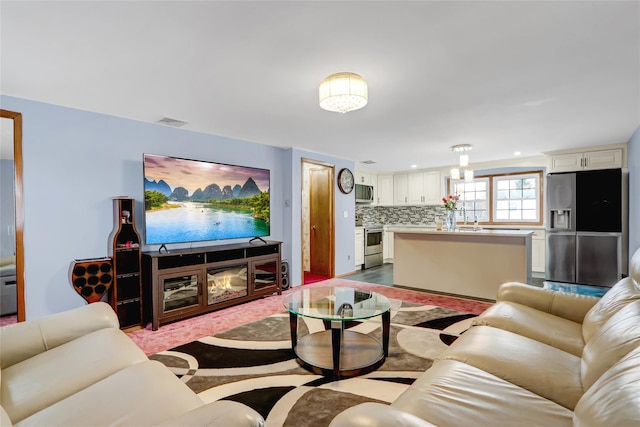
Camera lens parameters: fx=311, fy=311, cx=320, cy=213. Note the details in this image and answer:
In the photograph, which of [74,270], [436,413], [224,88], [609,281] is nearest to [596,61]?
[436,413]

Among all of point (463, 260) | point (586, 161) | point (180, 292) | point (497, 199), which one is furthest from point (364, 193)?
point (180, 292)

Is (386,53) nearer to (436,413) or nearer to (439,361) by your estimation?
(439,361)

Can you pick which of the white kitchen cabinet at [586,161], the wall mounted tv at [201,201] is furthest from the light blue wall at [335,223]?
the white kitchen cabinet at [586,161]

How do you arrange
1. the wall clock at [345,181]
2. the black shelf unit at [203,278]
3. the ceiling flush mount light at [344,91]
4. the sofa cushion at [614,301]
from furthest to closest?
1. the wall clock at [345,181]
2. the black shelf unit at [203,278]
3. the ceiling flush mount light at [344,91]
4. the sofa cushion at [614,301]

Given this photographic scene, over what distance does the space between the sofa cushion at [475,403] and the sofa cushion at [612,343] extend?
0.24 meters

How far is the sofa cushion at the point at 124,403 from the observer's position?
113 cm

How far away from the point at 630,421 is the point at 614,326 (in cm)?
96

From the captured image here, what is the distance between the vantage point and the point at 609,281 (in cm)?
489

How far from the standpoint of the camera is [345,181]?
239 inches

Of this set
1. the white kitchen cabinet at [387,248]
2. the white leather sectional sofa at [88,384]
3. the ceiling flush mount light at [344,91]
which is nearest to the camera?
the white leather sectional sofa at [88,384]

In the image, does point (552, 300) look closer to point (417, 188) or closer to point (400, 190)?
point (417, 188)

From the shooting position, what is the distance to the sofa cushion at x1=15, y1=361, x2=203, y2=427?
113cm

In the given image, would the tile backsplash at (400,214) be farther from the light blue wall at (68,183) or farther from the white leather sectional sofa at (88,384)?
the white leather sectional sofa at (88,384)

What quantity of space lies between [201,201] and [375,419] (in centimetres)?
351
